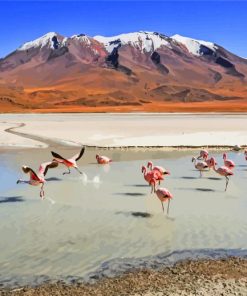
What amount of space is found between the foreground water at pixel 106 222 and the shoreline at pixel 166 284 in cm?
36

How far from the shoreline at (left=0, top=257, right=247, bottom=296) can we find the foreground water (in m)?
0.36

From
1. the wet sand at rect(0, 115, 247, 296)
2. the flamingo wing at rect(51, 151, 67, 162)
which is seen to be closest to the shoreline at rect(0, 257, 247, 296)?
the wet sand at rect(0, 115, 247, 296)

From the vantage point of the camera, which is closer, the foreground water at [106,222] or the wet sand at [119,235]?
the wet sand at [119,235]

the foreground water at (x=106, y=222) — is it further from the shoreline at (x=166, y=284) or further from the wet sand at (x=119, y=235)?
the shoreline at (x=166, y=284)

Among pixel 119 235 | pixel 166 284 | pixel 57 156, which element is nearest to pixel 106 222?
pixel 119 235

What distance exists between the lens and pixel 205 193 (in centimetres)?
1241

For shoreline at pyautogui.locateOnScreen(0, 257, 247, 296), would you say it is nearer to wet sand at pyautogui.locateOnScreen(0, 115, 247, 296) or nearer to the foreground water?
wet sand at pyautogui.locateOnScreen(0, 115, 247, 296)

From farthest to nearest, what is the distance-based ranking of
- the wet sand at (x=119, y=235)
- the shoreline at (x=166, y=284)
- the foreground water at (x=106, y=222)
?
the foreground water at (x=106, y=222)
the wet sand at (x=119, y=235)
the shoreline at (x=166, y=284)

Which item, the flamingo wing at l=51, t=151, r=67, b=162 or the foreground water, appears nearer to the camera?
the foreground water

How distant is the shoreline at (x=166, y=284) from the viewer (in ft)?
20.7

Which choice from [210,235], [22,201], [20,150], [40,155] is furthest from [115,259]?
[20,150]

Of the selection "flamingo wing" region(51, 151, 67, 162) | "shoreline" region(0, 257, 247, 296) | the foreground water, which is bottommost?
"shoreline" region(0, 257, 247, 296)

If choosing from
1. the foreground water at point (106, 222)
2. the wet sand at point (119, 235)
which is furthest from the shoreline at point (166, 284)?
the foreground water at point (106, 222)

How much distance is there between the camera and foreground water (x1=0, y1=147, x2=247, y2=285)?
750 cm
